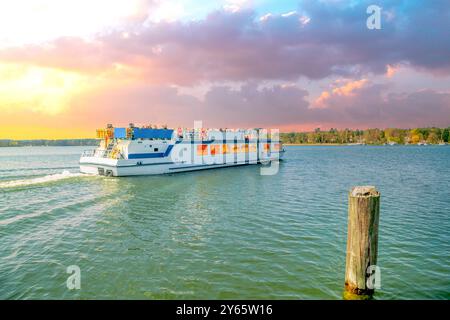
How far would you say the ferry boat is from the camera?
34.8 m

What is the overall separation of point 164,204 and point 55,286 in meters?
11.6

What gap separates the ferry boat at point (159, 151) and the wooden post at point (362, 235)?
31.1 metres

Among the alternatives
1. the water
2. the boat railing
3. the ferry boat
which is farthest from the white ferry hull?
the water

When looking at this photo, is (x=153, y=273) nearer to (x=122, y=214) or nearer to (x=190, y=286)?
(x=190, y=286)

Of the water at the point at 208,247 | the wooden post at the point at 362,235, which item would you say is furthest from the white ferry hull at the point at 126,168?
the wooden post at the point at 362,235

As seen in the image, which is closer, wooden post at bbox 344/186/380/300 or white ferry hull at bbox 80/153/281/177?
wooden post at bbox 344/186/380/300

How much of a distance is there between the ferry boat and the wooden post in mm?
31139

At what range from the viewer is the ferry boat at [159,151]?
3484 cm

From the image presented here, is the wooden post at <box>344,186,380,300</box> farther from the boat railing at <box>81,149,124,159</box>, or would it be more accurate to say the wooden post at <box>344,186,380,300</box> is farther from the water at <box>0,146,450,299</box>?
the boat railing at <box>81,149,124,159</box>

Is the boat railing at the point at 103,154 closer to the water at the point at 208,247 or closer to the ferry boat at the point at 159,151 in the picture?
the ferry boat at the point at 159,151

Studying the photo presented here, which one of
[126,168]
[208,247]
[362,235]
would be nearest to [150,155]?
[126,168]

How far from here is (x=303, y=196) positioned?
2223 cm

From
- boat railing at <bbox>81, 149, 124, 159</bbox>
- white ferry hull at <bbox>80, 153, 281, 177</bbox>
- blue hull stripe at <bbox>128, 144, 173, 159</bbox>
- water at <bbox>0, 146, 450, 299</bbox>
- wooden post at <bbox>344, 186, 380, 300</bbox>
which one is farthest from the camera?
blue hull stripe at <bbox>128, 144, 173, 159</bbox>
